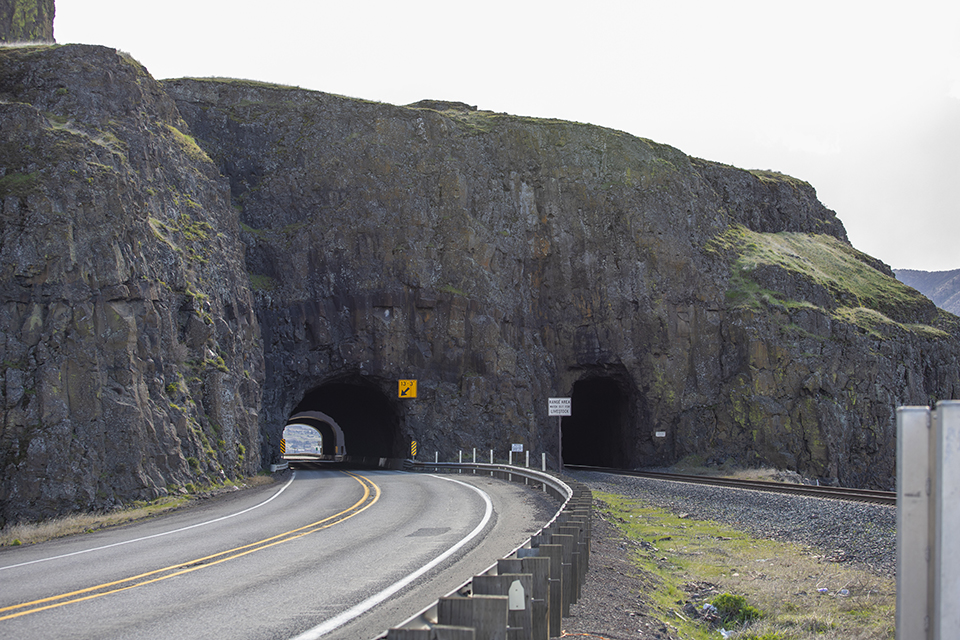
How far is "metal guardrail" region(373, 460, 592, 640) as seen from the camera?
4457 mm

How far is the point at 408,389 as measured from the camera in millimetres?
40719

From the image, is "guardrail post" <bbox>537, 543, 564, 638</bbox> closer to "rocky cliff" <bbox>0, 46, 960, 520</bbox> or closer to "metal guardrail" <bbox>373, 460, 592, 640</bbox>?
"metal guardrail" <bbox>373, 460, 592, 640</bbox>

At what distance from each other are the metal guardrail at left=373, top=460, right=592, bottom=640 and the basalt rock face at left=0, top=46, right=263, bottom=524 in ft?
55.0

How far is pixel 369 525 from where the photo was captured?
14.3 m

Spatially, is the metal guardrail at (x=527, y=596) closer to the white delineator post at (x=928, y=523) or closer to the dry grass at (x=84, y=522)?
the white delineator post at (x=928, y=523)

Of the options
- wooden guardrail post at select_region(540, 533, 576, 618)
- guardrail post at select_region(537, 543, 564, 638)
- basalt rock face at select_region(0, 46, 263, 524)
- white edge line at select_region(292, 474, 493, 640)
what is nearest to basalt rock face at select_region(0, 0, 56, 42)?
basalt rock face at select_region(0, 46, 263, 524)

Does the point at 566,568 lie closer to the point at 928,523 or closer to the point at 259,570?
the point at 928,523

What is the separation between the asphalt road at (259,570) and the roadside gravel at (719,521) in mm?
1618

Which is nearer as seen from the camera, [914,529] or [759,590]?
[914,529]

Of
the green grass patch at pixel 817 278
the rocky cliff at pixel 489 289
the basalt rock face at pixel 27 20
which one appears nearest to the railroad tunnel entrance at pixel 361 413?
the rocky cliff at pixel 489 289

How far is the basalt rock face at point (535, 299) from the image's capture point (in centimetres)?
4075

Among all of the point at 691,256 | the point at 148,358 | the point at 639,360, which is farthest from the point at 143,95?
the point at 691,256

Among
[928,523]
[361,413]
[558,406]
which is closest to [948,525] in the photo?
[928,523]

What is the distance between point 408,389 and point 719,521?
84.8 feet
